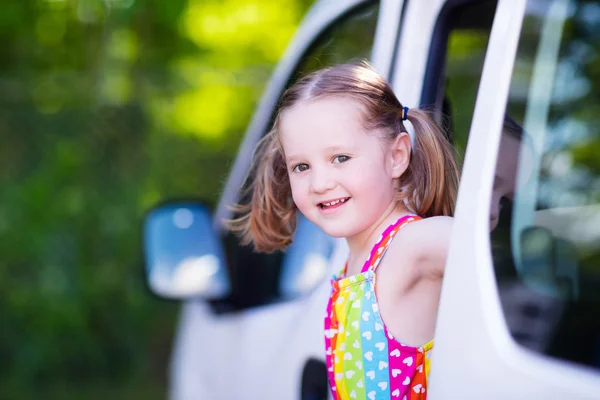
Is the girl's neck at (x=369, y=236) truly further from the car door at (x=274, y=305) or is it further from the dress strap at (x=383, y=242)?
the car door at (x=274, y=305)

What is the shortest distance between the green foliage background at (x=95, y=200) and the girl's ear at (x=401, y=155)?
5.20 m

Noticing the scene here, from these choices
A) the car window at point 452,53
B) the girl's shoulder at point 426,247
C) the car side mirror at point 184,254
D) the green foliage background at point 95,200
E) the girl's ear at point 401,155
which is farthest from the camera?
the green foliage background at point 95,200

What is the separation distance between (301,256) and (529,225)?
1196mm

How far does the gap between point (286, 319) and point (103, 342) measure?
4.74m

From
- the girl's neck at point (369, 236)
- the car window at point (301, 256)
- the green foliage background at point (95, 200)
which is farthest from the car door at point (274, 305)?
the green foliage background at point (95, 200)

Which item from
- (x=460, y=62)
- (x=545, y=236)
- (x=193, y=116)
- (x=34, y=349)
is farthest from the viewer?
(x=193, y=116)

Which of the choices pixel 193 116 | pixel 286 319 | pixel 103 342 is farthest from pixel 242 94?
Answer: pixel 286 319

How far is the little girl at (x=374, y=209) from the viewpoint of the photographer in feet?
5.11

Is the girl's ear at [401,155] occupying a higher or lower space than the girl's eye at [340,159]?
higher

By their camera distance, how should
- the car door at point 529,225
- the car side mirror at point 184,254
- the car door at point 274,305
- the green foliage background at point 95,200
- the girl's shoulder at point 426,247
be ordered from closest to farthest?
the car door at point 529,225, the girl's shoulder at point 426,247, the car door at point 274,305, the car side mirror at point 184,254, the green foliage background at point 95,200

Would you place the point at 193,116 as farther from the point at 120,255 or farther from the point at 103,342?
the point at 103,342

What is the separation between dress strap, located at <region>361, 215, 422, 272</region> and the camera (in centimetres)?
160

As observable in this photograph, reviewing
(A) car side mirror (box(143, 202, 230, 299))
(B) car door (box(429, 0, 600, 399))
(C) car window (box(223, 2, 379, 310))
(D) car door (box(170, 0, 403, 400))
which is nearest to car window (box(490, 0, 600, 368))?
(B) car door (box(429, 0, 600, 399))

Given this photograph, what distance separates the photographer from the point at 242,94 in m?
7.54
